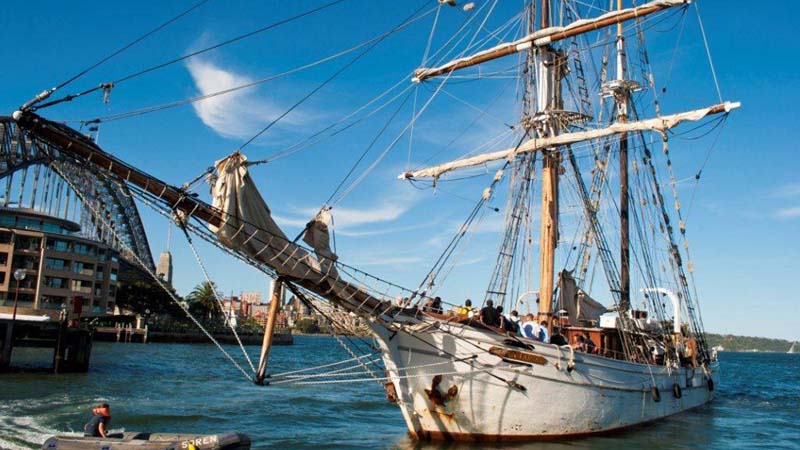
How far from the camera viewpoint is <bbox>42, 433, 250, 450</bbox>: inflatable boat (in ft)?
49.0

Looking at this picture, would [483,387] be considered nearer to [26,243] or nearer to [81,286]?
[26,243]

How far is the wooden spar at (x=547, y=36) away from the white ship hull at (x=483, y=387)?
13.3 meters

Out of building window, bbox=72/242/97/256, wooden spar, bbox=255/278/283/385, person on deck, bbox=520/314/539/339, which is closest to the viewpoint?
wooden spar, bbox=255/278/283/385

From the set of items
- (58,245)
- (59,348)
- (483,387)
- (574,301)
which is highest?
(58,245)

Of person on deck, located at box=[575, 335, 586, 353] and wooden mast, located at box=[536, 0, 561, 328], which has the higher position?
wooden mast, located at box=[536, 0, 561, 328]

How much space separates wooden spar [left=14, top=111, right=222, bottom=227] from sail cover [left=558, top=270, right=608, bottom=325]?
16625 millimetres

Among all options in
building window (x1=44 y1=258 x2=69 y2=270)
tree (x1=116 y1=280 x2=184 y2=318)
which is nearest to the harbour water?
building window (x1=44 y1=258 x2=69 y2=270)

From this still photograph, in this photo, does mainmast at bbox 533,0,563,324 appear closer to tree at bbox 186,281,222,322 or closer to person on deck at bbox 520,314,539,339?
person on deck at bbox 520,314,539,339

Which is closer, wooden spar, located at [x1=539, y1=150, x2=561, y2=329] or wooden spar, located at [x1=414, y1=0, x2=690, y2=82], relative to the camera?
wooden spar, located at [x1=539, y1=150, x2=561, y2=329]

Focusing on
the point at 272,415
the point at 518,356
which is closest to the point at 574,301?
the point at 518,356

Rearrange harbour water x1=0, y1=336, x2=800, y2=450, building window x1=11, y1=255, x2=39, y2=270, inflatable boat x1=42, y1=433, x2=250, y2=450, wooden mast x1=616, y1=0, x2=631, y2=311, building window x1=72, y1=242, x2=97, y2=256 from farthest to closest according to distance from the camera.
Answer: building window x1=72, y1=242, x2=97, y2=256 → building window x1=11, y1=255, x2=39, y2=270 → wooden mast x1=616, y1=0, x2=631, y2=311 → harbour water x1=0, y1=336, x2=800, y2=450 → inflatable boat x1=42, y1=433, x2=250, y2=450

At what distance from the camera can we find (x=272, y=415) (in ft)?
90.4

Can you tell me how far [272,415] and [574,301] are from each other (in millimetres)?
13369

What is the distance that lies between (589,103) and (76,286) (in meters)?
65.3
